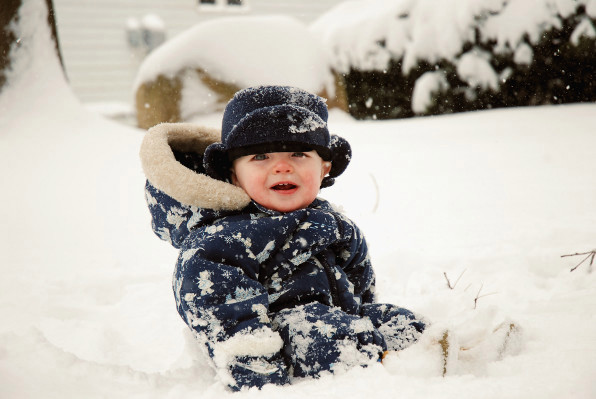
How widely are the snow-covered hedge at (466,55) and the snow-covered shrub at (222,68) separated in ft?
3.38

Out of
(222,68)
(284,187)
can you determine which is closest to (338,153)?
(284,187)

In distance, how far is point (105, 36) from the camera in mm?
10477

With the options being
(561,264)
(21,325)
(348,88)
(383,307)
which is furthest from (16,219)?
(348,88)

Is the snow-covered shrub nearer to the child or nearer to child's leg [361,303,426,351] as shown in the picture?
the child

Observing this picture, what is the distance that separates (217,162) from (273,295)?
0.52 metres

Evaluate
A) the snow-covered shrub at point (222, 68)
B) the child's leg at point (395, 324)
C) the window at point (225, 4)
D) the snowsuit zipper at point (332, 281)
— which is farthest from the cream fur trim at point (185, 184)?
the window at point (225, 4)

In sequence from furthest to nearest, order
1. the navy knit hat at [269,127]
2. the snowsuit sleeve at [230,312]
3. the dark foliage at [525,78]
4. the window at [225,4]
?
the window at [225,4]
the dark foliage at [525,78]
the navy knit hat at [269,127]
the snowsuit sleeve at [230,312]

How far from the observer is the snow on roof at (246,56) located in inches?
229

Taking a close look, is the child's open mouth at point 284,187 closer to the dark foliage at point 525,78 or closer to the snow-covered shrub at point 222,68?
the snow-covered shrub at point 222,68

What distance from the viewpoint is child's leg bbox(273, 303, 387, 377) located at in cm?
139

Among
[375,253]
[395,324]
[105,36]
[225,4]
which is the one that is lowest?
[375,253]

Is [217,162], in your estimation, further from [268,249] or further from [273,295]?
[273,295]

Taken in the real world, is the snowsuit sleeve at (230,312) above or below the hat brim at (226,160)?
below

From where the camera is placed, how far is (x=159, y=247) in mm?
2904
